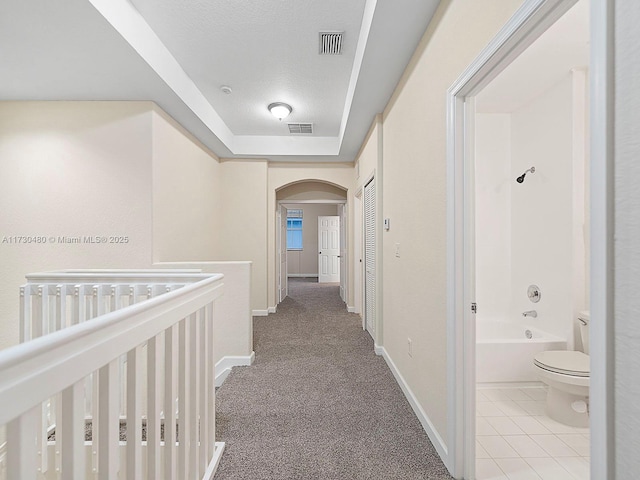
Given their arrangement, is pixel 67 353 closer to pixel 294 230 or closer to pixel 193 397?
pixel 193 397

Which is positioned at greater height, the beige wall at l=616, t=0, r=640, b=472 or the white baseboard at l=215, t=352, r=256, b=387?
the beige wall at l=616, t=0, r=640, b=472

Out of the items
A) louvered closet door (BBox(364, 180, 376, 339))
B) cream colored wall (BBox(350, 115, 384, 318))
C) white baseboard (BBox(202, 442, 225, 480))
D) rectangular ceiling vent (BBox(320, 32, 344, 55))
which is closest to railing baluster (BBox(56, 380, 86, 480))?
white baseboard (BBox(202, 442, 225, 480))

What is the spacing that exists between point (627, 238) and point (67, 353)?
46.6 inches

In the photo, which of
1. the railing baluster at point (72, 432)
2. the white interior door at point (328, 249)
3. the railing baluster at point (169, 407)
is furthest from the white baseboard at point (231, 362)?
the white interior door at point (328, 249)

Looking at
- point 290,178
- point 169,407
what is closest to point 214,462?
point 169,407

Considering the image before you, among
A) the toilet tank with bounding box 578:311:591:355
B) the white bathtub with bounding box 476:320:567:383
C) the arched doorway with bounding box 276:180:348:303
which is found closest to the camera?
the toilet tank with bounding box 578:311:591:355

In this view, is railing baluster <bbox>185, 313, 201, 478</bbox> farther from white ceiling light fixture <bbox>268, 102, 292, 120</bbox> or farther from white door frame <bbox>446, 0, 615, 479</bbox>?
white ceiling light fixture <bbox>268, 102, 292, 120</bbox>

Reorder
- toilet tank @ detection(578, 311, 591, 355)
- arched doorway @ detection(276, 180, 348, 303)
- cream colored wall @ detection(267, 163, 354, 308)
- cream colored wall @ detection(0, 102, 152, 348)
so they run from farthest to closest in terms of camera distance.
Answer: arched doorway @ detection(276, 180, 348, 303) < cream colored wall @ detection(267, 163, 354, 308) < cream colored wall @ detection(0, 102, 152, 348) < toilet tank @ detection(578, 311, 591, 355)

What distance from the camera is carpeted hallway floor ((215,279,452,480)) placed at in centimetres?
158

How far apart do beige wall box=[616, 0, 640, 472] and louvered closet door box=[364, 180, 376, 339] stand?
9.22 ft

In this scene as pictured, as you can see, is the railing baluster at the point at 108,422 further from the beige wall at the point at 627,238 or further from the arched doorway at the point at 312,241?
the arched doorway at the point at 312,241

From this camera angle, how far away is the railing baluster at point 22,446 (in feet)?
1.70

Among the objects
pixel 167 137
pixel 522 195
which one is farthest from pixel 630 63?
pixel 167 137

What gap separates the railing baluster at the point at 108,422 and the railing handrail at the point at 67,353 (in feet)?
0.17
